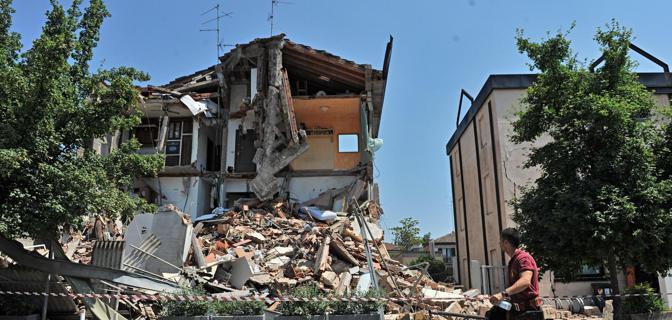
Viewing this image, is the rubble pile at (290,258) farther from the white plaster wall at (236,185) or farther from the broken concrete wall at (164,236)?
the white plaster wall at (236,185)

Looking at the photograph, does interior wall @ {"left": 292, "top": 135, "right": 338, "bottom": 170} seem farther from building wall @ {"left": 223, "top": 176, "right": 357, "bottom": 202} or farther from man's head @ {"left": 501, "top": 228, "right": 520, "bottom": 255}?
man's head @ {"left": 501, "top": 228, "right": 520, "bottom": 255}

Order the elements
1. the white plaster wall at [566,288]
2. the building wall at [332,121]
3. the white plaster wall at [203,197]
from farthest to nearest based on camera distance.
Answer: the building wall at [332,121], the white plaster wall at [203,197], the white plaster wall at [566,288]

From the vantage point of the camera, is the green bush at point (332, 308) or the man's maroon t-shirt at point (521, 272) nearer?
the man's maroon t-shirt at point (521, 272)

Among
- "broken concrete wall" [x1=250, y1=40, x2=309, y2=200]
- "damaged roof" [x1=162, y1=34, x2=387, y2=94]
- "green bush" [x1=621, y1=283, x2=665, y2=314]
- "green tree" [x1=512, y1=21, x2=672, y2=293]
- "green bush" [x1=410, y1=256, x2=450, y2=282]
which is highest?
"damaged roof" [x1=162, y1=34, x2=387, y2=94]

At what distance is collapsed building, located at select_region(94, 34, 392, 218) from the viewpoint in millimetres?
19312

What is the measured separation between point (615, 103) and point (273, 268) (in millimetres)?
8609

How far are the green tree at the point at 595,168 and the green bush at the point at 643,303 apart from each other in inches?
30.3

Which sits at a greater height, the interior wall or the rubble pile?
the interior wall

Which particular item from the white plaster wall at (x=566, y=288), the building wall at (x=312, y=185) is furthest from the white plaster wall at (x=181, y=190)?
the white plaster wall at (x=566, y=288)

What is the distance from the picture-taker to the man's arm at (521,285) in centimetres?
478

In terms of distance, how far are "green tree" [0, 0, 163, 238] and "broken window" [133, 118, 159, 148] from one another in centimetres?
1245

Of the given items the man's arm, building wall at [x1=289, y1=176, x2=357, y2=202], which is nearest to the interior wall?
building wall at [x1=289, y1=176, x2=357, y2=202]

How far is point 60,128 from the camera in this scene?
339 inches

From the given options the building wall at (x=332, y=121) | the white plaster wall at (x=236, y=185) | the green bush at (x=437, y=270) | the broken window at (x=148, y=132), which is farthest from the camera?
the green bush at (x=437, y=270)
